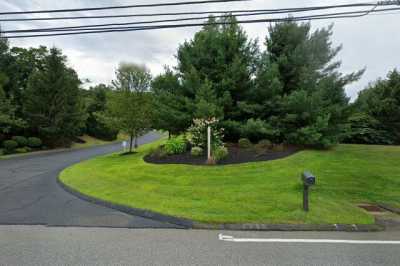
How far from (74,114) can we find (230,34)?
19.4 meters

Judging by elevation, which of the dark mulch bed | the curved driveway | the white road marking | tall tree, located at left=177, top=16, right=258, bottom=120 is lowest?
the curved driveway

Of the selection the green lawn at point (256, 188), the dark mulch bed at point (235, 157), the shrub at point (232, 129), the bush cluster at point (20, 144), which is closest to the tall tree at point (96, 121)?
the bush cluster at point (20, 144)

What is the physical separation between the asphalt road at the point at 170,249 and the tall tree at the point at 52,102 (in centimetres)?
2299

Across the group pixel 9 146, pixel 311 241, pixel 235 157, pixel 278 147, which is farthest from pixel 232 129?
pixel 9 146

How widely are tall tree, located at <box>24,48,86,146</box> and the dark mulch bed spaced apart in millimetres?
18108

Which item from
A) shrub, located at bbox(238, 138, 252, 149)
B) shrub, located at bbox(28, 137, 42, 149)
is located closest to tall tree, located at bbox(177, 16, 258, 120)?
shrub, located at bbox(238, 138, 252, 149)

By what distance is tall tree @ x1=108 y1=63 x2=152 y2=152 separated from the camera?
1491 cm

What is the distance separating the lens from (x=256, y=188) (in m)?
6.79

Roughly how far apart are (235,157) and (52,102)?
22.1 m

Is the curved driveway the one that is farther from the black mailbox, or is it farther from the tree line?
the tree line

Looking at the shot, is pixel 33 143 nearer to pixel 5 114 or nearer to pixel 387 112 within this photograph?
pixel 5 114

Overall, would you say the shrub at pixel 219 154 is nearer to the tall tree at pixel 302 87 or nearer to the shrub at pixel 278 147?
the shrub at pixel 278 147

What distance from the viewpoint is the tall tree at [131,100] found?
14.9 m

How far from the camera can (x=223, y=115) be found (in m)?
11.5
